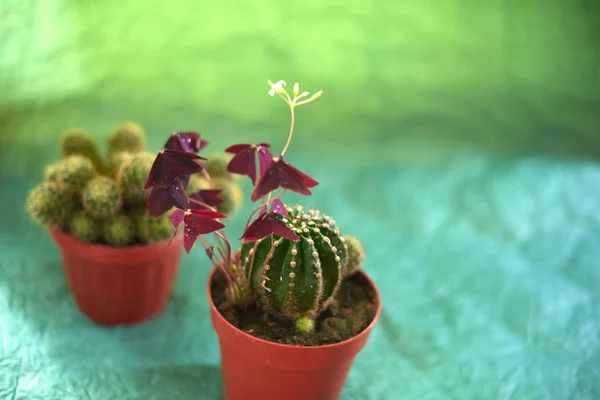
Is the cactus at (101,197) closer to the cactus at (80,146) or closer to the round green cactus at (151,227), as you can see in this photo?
the round green cactus at (151,227)

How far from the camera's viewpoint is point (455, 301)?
1.53 metres

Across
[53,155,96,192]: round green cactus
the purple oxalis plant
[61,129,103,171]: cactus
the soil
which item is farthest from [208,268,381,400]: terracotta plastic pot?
[61,129,103,171]: cactus

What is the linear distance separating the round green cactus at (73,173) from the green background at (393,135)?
334 millimetres

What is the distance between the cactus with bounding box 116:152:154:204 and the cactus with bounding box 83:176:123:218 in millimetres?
19

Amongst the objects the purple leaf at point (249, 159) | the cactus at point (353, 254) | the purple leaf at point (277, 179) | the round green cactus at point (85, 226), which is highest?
the purple leaf at point (277, 179)

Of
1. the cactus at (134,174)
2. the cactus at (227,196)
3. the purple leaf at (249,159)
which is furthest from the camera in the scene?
the cactus at (227,196)

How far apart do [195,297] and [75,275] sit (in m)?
0.31

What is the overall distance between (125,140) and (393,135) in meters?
0.96

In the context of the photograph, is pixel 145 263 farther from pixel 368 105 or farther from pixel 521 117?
pixel 521 117

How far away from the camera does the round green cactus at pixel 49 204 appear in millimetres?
1195

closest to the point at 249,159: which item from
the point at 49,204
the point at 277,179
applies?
the point at 277,179

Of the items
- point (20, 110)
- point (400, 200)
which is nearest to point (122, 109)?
point (20, 110)

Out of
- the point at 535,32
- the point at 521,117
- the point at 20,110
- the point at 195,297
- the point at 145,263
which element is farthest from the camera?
the point at 521,117

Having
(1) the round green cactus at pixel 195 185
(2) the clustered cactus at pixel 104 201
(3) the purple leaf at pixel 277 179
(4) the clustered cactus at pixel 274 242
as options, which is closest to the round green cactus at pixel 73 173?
(2) the clustered cactus at pixel 104 201
